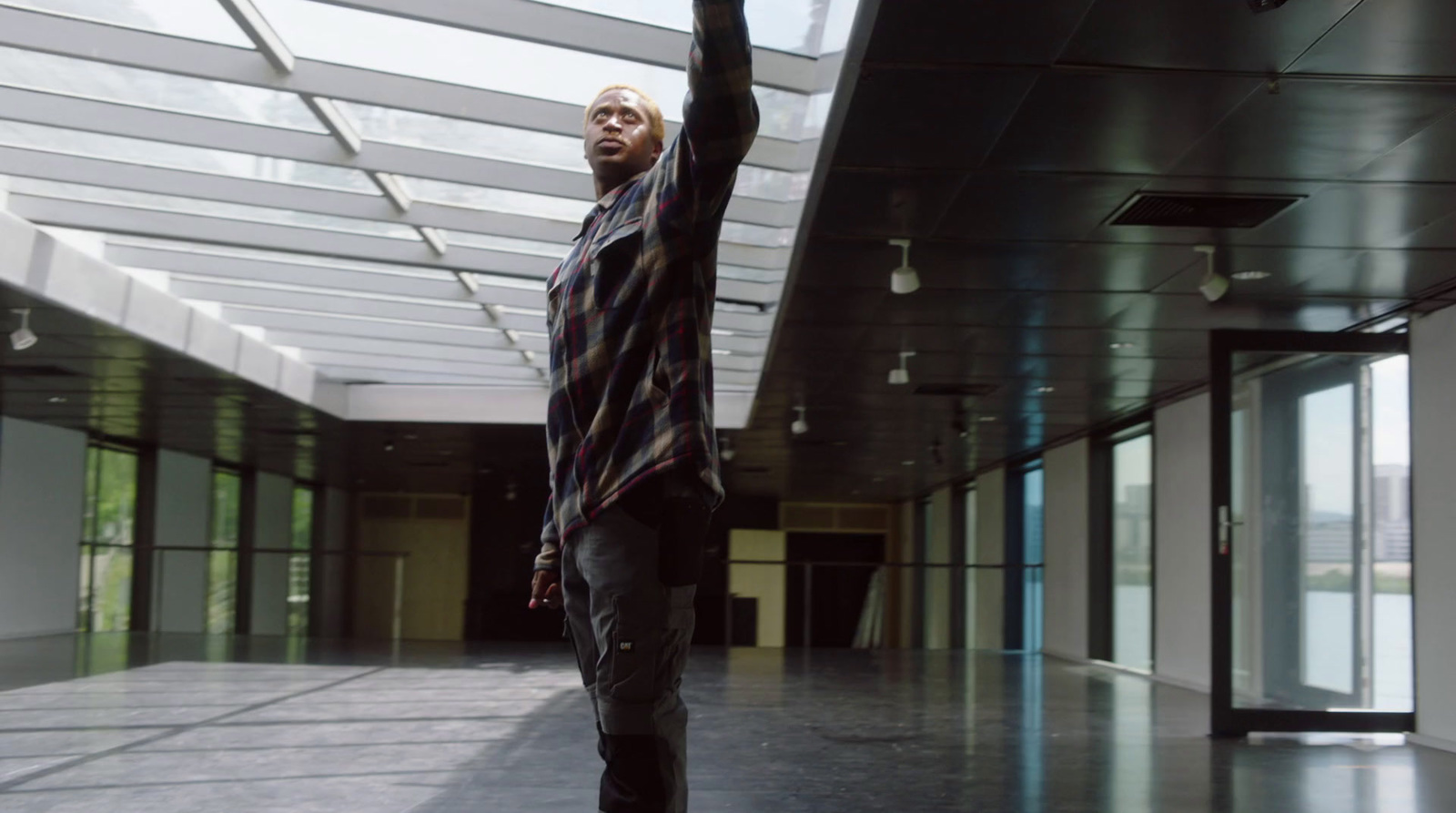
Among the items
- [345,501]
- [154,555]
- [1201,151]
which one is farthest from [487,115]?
[345,501]

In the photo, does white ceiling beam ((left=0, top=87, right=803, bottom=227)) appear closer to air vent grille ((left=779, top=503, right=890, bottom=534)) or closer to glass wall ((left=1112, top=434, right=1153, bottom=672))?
glass wall ((left=1112, top=434, right=1153, bottom=672))

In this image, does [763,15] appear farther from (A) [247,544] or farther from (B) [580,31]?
(A) [247,544]

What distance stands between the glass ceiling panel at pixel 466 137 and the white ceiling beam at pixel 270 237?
1.35 meters

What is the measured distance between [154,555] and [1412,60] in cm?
1438

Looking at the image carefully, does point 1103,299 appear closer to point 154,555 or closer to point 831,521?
point 154,555

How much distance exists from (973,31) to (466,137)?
3051 mm

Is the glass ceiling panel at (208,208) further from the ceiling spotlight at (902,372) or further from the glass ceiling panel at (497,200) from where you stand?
the ceiling spotlight at (902,372)

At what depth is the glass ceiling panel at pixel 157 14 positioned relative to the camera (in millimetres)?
4750

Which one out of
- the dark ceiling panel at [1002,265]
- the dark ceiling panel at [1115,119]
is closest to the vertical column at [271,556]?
the dark ceiling panel at [1002,265]

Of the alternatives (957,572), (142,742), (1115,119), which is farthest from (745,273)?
(957,572)

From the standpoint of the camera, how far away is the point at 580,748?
543 cm

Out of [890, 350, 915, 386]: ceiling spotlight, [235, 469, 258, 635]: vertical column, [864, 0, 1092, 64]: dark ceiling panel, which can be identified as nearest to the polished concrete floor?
[890, 350, 915, 386]: ceiling spotlight

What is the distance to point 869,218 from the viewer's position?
5262 mm

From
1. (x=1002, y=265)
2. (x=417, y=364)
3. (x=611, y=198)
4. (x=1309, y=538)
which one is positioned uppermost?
(x=417, y=364)
